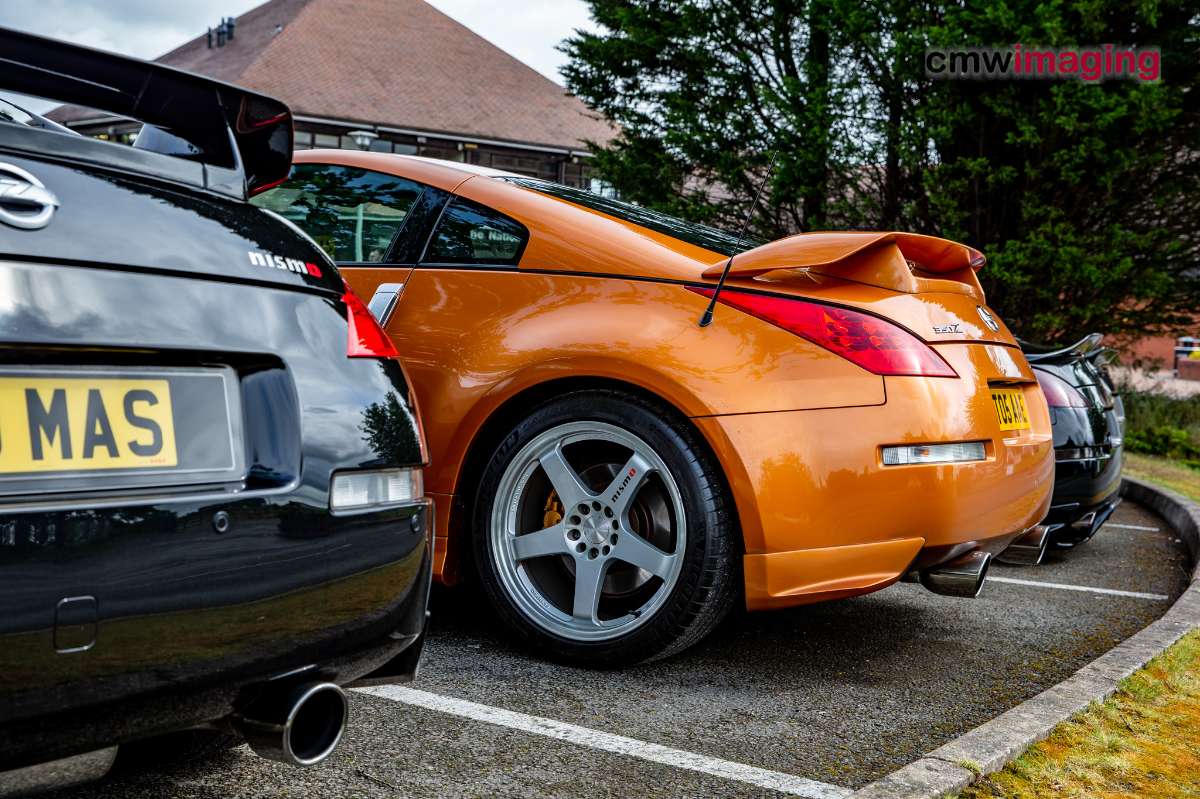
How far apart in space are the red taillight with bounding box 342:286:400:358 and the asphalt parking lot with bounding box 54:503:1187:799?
3.12 ft

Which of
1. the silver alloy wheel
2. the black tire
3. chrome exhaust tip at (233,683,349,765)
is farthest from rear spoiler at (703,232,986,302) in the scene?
chrome exhaust tip at (233,683,349,765)

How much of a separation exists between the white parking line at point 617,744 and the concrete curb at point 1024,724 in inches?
6.5

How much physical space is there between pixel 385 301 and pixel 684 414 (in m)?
1.13

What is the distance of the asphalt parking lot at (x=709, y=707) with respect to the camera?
8.79 feet

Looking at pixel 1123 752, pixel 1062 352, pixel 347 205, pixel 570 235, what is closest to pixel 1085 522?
pixel 1062 352

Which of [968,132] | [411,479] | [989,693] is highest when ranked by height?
[968,132]

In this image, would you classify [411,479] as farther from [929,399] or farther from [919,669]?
[919,669]

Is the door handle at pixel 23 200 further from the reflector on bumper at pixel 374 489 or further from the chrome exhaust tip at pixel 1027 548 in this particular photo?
the chrome exhaust tip at pixel 1027 548

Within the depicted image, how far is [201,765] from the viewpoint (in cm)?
263

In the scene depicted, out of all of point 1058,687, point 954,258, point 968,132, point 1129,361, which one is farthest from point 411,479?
point 1129,361

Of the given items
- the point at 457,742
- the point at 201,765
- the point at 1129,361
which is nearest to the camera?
the point at 201,765

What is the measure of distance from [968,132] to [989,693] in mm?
9529

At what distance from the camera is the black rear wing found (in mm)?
2186

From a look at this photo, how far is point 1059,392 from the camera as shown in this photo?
558 cm
